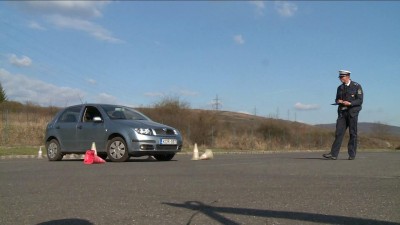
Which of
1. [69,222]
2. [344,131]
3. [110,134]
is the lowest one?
[69,222]

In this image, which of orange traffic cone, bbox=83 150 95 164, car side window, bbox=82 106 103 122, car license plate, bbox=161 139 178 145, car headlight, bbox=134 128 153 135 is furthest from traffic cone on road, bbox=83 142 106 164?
car license plate, bbox=161 139 178 145

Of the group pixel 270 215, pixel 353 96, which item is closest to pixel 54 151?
pixel 353 96

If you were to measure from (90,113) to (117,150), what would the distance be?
1.70 metres

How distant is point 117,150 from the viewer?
12.0 meters

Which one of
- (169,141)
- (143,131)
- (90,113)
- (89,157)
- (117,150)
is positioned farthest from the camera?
(90,113)

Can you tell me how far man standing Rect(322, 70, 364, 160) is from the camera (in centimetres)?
1086

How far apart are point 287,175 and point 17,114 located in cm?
2845

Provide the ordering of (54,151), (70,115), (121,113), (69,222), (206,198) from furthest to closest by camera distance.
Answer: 1. (70,115)
2. (54,151)
3. (121,113)
4. (206,198)
5. (69,222)

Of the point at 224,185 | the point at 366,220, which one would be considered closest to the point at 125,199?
the point at 224,185

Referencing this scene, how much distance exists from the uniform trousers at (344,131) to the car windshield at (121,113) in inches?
199

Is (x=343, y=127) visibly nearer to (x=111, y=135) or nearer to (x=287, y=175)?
(x=287, y=175)

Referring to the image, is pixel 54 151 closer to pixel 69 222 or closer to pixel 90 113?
pixel 90 113

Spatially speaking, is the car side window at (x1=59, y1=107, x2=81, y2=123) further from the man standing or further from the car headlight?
the man standing

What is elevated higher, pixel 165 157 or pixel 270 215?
pixel 165 157
